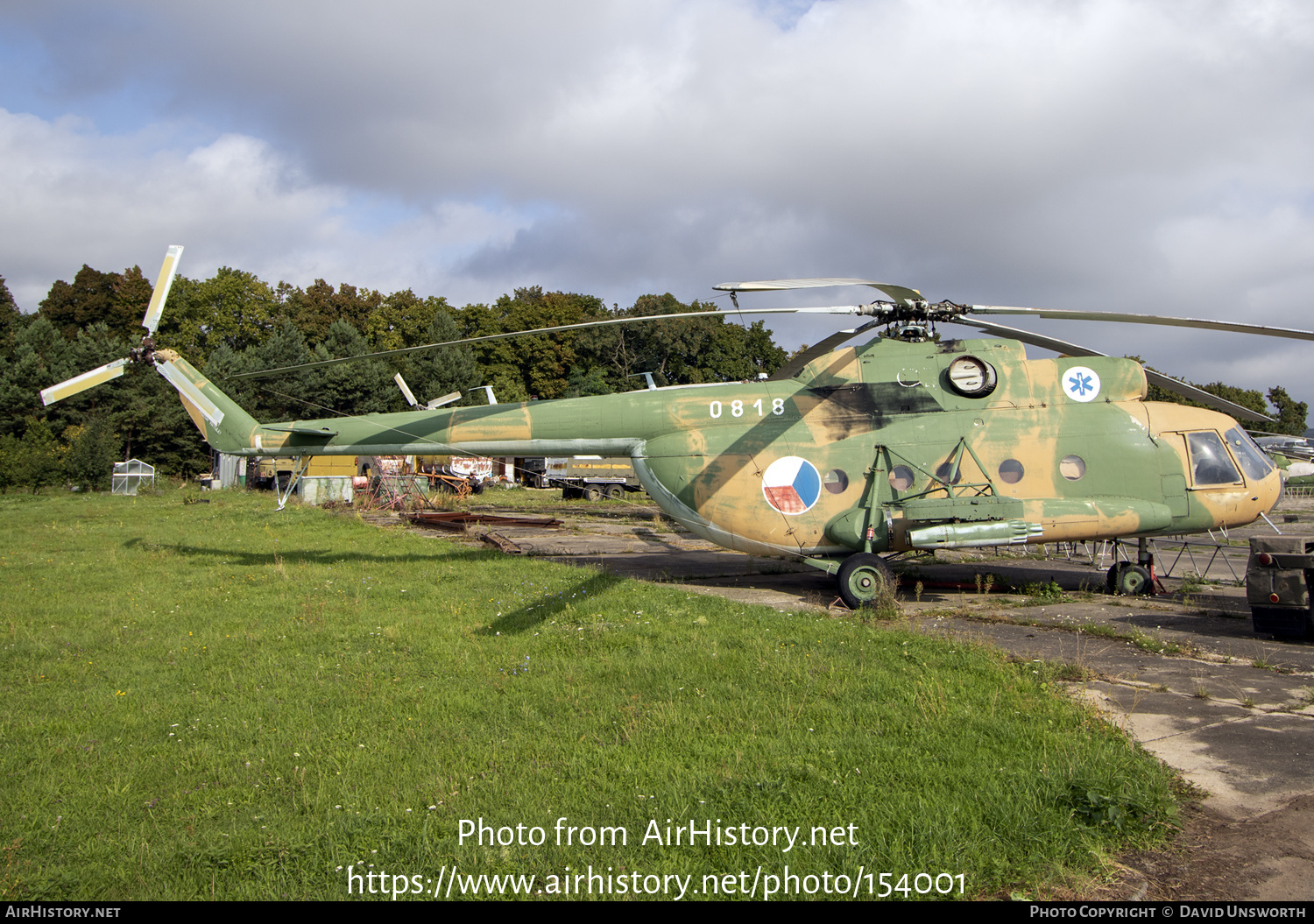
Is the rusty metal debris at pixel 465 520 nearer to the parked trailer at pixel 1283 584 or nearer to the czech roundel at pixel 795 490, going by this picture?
the czech roundel at pixel 795 490

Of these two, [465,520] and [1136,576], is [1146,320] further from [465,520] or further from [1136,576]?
[465,520]

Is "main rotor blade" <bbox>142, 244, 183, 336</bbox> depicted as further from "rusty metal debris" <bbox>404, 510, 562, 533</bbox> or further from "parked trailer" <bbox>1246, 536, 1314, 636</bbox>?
"parked trailer" <bbox>1246, 536, 1314, 636</bbox>

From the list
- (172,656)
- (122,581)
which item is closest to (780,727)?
(172,656)

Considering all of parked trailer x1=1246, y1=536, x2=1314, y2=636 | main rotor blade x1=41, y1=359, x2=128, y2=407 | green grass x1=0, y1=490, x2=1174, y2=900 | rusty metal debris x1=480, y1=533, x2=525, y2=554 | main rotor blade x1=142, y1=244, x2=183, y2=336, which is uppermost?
main rotor blade x1=142, y1=244, x2=183, y2=336

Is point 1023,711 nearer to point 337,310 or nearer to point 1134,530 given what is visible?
point 1134,530

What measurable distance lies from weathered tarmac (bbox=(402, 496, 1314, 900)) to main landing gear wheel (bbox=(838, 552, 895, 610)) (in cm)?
33

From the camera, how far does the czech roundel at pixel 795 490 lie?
1220 centimetres

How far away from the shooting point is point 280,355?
2111 inches

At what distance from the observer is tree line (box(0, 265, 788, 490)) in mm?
A: 47469

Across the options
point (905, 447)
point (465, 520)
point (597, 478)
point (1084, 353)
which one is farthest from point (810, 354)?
point (597, 478)

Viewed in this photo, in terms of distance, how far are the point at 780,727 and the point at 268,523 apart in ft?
70.3

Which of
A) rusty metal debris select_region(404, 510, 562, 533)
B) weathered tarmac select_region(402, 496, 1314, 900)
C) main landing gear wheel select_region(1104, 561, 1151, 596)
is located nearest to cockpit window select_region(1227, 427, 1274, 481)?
weathered tarmac select_region(402, 496, 1314, 900)

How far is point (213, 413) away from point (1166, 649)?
1521 centimetres

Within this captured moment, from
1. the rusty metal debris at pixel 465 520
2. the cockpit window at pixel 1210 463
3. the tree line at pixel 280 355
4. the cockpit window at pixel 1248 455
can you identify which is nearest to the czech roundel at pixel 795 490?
the cockpit window at pixel 1210 463
